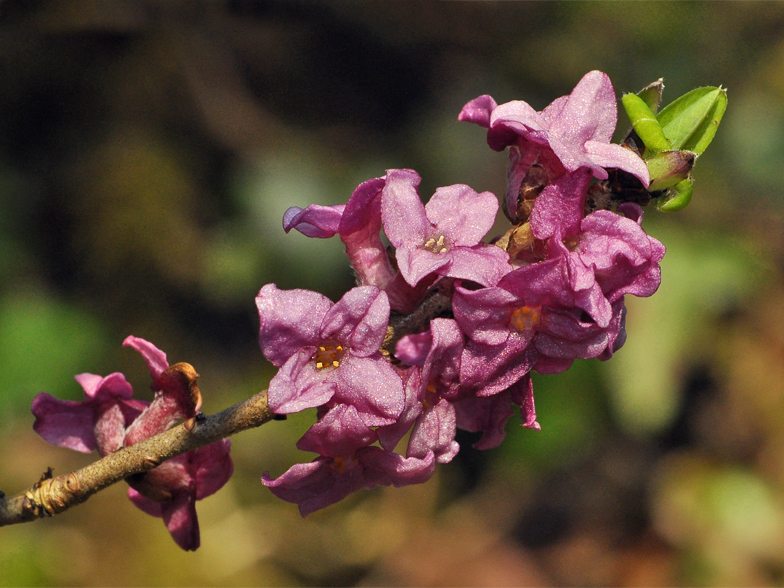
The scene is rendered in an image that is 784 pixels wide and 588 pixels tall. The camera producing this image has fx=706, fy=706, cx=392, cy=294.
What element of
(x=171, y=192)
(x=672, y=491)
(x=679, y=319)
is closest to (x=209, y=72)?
(x=171, y=192)

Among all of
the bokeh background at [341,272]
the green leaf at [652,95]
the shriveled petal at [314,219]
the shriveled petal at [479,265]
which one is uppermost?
the green leaf at [652,95]

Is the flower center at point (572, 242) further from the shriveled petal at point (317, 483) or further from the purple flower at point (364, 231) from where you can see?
the shriveled petal at point (317, 483)

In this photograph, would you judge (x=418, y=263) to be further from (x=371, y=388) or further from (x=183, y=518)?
(x=183, y=518)

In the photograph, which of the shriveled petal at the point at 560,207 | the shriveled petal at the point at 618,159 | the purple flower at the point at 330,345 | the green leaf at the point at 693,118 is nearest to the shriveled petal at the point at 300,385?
the purple flower at the point at 330,345

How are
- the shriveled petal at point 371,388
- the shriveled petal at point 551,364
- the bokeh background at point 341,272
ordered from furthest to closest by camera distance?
the bokeh background at point 341,272 < the shriveled petal at point 551,364 < the shriveled petal at point 371,388

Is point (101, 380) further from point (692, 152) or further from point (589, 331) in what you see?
point (692, 152)

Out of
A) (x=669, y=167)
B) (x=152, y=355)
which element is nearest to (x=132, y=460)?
(x=152, y=355)

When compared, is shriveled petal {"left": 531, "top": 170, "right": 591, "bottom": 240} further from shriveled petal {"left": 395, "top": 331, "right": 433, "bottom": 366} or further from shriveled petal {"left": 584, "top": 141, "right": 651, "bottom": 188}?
shriveled petal {"left": 395, "top": 331, "right": 433, "bottom": 366}

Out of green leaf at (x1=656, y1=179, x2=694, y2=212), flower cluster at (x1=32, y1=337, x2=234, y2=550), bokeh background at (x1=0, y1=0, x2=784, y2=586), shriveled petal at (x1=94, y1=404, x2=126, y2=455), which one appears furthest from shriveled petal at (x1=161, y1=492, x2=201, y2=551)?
bokeh background at (x1=0, y1=0, x2=784, y2=586)
